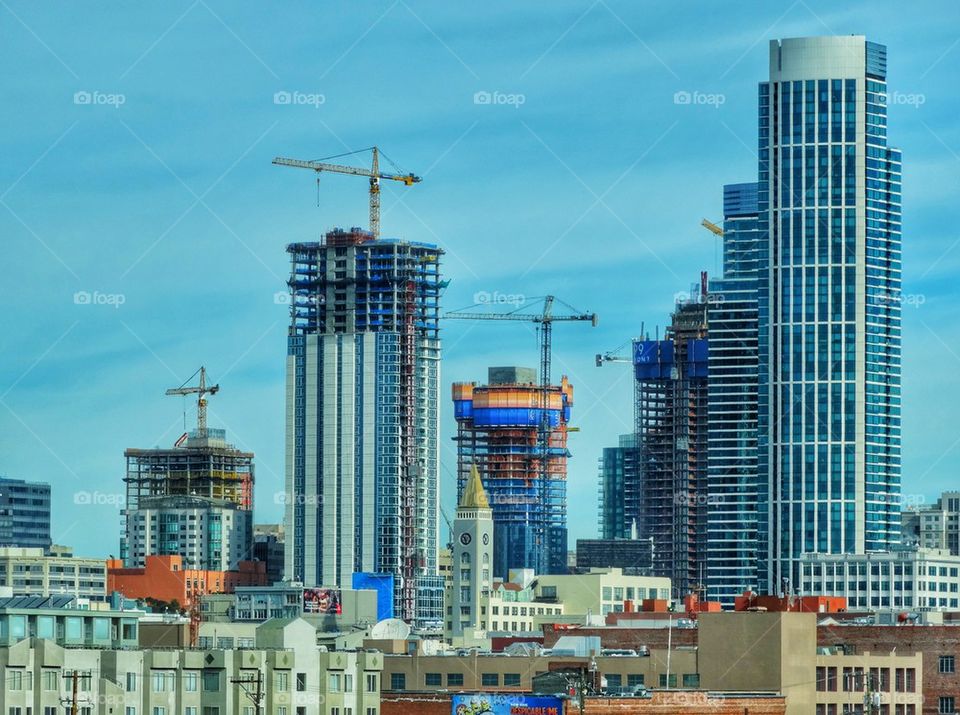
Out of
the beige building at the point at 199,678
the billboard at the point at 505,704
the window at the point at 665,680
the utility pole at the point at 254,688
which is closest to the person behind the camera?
the beige building at the point at 199,678

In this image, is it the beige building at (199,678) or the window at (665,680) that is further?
the window at (665,680)

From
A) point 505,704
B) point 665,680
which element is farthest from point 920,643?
point 505,704

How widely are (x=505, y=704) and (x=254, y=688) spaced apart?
58.7 ft

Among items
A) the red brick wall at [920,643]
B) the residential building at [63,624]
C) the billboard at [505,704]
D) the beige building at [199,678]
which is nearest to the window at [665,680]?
the red brick wall at [920,643]

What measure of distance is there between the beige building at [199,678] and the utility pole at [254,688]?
0.10m

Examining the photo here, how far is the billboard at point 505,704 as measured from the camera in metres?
147

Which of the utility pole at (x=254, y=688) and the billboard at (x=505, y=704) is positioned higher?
the utility pole at (x=254, y=688)

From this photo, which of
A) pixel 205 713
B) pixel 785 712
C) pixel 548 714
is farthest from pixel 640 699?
pixel 205 713

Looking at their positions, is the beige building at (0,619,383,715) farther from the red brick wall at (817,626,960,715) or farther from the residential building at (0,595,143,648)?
the red brick wall at (817,626,960,715)

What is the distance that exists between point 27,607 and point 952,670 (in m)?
70.4

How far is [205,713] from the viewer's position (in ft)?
442

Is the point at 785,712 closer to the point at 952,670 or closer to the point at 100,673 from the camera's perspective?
the point at 952,670

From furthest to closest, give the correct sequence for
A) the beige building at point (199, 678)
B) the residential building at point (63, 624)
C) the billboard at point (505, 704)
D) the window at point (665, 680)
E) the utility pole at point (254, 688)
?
the window at point (665, 680) < the billboard at point (505, 704) < the utility pole at point (254, 688) < the residential building at point (63, 624) < the beige building at point (199, 678)

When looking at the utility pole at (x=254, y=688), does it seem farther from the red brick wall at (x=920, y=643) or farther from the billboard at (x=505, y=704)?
the red brick wall at (x=920, y=643)
